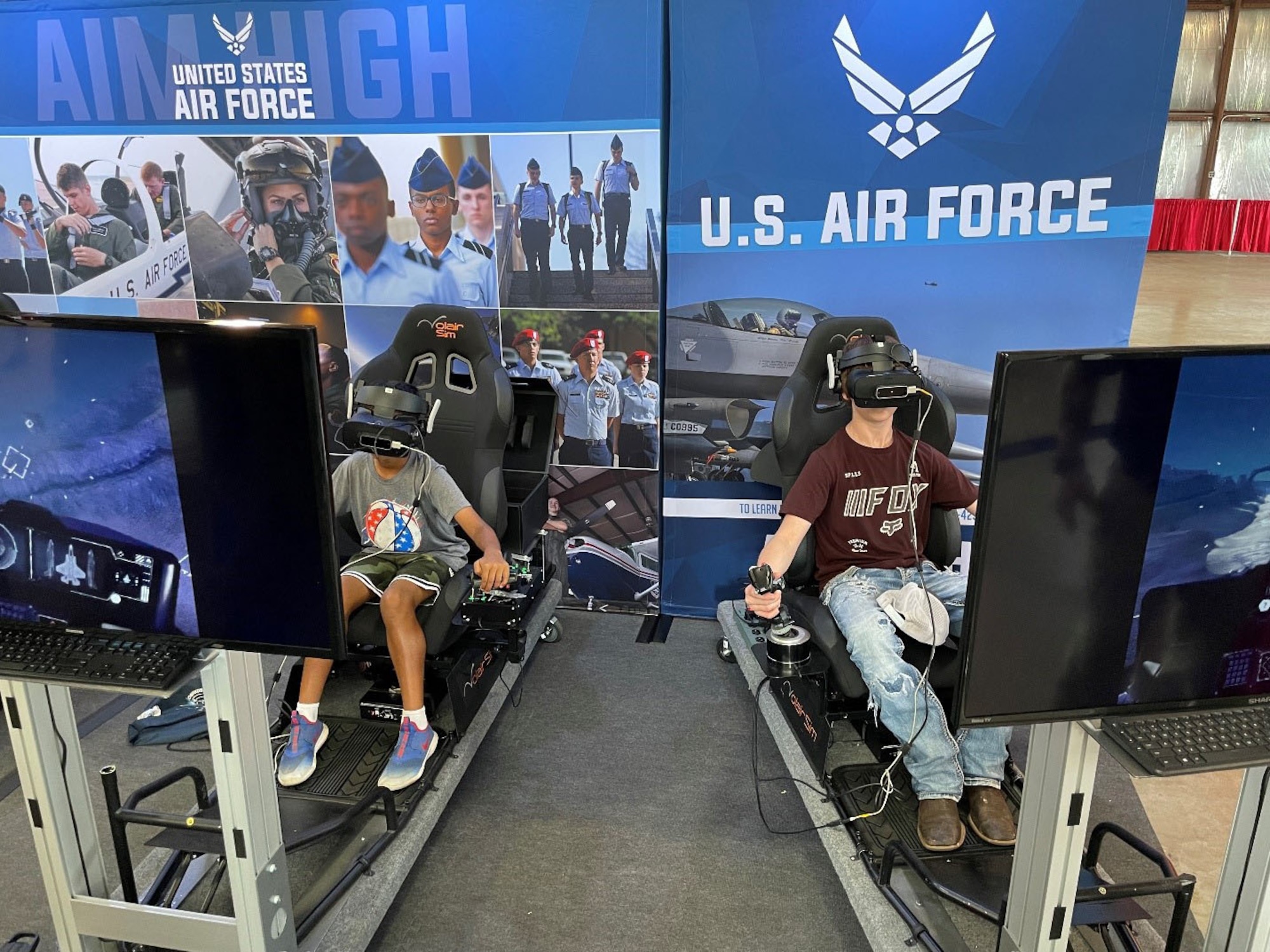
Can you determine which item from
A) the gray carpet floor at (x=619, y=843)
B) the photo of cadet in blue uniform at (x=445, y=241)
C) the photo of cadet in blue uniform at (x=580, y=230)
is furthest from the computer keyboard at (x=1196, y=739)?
the photo of cadet in blue uniform at (x=445, y=241)

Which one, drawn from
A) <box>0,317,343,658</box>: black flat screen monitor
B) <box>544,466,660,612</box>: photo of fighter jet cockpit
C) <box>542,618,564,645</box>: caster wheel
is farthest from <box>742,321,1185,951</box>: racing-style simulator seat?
<box>0,317,343,658</box>: black flat screen monitor

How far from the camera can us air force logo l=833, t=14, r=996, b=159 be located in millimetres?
3213

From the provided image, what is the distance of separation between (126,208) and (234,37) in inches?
34.9

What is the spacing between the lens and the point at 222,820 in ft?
5.53

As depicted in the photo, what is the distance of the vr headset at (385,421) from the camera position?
8.26 feet

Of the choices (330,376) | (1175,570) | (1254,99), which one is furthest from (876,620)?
(1254,99)

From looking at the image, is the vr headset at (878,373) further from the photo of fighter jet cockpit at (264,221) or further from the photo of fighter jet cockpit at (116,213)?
the photo of fighter jet cockpit at (116,213)

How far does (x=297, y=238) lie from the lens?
382cm

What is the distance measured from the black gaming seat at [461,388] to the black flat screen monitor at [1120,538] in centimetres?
209

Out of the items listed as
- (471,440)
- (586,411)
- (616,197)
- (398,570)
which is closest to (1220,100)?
(616,197)

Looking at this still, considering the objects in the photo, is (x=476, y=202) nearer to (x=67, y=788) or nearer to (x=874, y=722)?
(x=874, y=722)

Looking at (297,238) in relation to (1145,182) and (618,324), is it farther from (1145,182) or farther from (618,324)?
(1145,182)

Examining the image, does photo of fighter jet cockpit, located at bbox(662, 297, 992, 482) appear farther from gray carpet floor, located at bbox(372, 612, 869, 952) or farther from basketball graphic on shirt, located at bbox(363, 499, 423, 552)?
basketball graphic on shirt, located at bbox(363, 499, 423, 552)

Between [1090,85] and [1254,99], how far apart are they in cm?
1348
